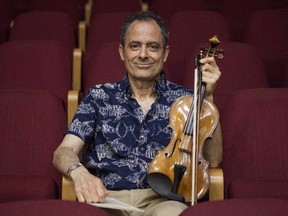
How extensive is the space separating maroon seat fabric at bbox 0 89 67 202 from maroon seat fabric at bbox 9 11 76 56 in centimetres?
28

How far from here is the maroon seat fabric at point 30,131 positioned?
0.66 metres

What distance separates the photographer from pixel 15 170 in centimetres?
66

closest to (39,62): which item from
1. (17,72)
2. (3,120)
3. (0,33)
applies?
(17,72)

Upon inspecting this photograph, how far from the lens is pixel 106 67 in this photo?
785 mm

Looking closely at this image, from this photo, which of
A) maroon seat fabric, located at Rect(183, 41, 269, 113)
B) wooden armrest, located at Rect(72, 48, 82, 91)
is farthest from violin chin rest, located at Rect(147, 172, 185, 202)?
wooden armrest, located at Rect(72, 48, 82, 91)

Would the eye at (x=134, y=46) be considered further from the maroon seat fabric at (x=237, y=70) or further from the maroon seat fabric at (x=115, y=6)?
the maroon seat fabric at (x=115, y=6)

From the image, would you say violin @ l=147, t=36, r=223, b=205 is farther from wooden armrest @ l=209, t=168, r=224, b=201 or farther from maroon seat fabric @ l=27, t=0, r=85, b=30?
maroon seat fabric @ l=27, t=0, r=85, b=30

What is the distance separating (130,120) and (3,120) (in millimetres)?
148

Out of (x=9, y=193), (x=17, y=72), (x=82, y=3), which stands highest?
(x=82, y=3)

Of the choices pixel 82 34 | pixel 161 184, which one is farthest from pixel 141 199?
pixel 82 34

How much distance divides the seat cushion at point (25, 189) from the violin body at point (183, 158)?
98 millimetres

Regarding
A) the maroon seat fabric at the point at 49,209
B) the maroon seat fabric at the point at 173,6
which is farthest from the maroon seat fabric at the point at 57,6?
the maroon seat fabric at the point at 49,209

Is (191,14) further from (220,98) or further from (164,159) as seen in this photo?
(164,159)

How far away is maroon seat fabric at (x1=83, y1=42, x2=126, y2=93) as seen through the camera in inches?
30.6
